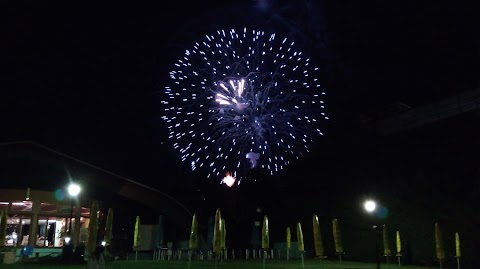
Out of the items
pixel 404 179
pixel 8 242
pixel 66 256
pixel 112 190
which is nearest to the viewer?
pixel 66 256

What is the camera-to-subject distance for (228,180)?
127 feet

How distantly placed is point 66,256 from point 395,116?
26.7 m

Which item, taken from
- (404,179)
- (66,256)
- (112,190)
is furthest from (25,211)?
(404,179)

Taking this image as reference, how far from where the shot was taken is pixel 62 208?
3123 centimetres

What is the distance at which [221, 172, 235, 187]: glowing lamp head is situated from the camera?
38.4 m

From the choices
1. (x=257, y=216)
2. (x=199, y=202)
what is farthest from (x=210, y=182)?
(x=257, y=216)

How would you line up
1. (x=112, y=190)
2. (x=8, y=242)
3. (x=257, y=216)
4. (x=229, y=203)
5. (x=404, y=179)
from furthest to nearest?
(x=229, y=203) < (x=257, y=216) < (x=112, y=190) < (x=8, y=242) < (x=404, y=179)

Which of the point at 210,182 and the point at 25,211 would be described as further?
the point at 210,182

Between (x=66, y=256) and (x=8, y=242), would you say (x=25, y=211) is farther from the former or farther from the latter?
(x=66, y=256)

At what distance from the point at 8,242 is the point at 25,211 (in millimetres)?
2170

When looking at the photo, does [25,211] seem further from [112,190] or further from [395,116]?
[395,116]

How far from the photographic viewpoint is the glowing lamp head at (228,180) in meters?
38.4

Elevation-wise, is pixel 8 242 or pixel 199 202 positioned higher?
pixel 199 202

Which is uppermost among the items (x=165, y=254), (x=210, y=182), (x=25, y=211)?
(x=210, y=182)
